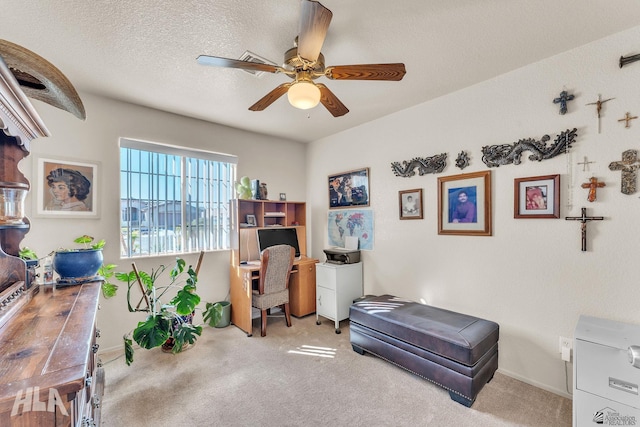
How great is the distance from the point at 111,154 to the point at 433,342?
11.4 feet

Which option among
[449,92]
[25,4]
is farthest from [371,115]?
[25,4]

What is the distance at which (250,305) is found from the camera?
3186 mm

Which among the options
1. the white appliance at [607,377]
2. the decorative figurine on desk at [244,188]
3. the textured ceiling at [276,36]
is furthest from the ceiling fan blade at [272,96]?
the white appliance at [607,377]

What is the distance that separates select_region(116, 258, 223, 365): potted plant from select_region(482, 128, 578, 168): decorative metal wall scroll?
2.99 metres

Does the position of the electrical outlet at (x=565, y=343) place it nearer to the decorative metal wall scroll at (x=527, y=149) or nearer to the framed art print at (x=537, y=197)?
the framed art print at (x=537, y=197)

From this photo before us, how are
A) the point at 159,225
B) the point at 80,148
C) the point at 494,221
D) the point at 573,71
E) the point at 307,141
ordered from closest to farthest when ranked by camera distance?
the point at 573,71 < the point at 494,221 < the point at 80,148 < the point at 159,225 < the point at 307,141

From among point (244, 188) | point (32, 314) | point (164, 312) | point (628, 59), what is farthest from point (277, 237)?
point (628, 59)

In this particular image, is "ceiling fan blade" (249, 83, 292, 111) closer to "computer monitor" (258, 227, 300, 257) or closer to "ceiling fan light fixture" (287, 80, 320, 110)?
"ceiling fan light fixture" (287, 80, 320, 110)

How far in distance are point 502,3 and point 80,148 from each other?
3560mm

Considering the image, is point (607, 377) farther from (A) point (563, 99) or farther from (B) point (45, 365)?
(B) point (45, 365)

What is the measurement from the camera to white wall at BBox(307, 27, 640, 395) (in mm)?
1882

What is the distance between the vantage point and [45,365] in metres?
0.70

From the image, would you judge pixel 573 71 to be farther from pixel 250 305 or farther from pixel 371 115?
pixel 250 305

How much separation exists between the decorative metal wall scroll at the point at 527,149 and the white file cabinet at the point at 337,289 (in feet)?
6.21
